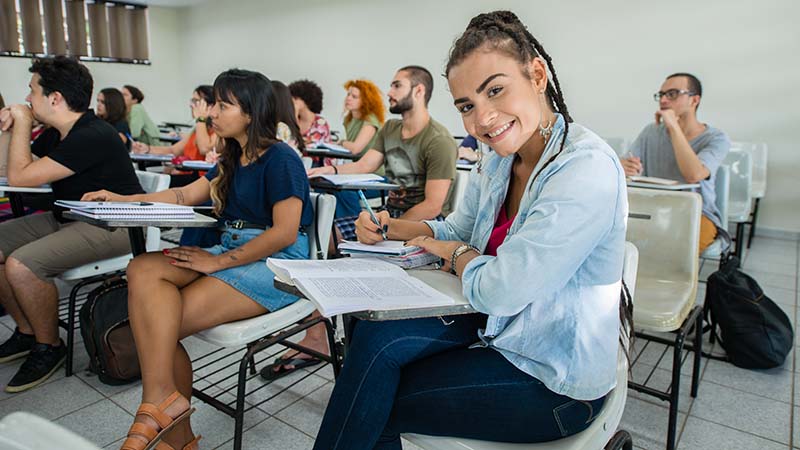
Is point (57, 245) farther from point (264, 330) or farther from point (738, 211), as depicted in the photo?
point (738, 211)

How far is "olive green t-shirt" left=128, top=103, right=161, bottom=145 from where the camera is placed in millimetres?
5785

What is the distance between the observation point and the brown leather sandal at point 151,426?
1.26m

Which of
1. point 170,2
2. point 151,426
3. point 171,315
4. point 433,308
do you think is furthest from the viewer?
point 170,2

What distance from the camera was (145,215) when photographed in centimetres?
138

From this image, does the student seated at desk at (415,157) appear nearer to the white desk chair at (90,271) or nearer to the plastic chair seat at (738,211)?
the white desk chair at (90,271)

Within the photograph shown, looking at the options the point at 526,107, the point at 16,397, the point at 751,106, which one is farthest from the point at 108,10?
the point at 526,107

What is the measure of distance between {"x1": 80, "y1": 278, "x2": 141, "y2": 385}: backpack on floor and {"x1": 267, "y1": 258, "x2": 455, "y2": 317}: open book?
1094mm

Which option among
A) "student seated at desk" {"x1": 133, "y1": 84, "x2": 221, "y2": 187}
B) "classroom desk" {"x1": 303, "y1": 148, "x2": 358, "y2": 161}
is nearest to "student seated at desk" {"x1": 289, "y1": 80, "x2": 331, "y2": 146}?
"classroom desk" {"x1": 303, "y1": 148, "x2": 358, "y2": 161}

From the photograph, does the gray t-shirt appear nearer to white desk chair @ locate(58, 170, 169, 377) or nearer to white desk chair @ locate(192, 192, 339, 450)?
white desk chair @ locate(192, 192, 339, 450)

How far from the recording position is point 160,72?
9992 millimetres

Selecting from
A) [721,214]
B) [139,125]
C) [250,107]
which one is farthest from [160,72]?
[721,214]

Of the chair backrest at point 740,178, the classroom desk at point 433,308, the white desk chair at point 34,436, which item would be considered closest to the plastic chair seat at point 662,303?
the classroom desk at point 433,308

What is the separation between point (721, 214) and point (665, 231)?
1.04m

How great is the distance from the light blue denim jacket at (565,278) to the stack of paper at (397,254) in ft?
0.65
